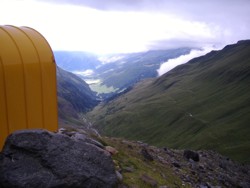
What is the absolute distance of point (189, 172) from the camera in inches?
1165

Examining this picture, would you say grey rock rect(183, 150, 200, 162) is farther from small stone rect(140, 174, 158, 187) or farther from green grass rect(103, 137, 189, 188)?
small stone rect(140, 174, 158, 187)

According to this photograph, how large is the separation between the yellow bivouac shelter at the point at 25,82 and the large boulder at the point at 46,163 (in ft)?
6.92

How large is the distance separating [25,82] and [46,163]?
173 inches

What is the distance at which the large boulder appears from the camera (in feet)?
45.7

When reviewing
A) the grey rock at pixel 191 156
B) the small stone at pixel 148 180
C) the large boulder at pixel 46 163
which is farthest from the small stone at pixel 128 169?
the grey rock at pixel 191 156

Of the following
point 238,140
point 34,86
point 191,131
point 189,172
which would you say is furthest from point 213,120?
point 34,86

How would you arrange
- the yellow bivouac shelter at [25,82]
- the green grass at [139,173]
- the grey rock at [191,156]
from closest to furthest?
the yellow bivouac shelter at [25,82]
the green grass at [139,173]
the grey rock at [191,156]

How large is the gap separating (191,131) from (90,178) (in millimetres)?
176665

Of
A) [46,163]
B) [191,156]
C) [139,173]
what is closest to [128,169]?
[139,173]

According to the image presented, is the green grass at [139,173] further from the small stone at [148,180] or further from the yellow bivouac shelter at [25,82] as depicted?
the yellow bivouac shelter at [25,82]

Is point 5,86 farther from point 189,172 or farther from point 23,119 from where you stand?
point 189,172

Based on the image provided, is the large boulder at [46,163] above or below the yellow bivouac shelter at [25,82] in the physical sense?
below

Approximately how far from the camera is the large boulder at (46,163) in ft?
45.7

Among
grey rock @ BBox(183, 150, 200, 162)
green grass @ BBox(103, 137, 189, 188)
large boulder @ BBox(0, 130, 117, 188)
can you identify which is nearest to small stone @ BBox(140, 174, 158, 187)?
green grass @ BBox(103, 137, 189, 188)
